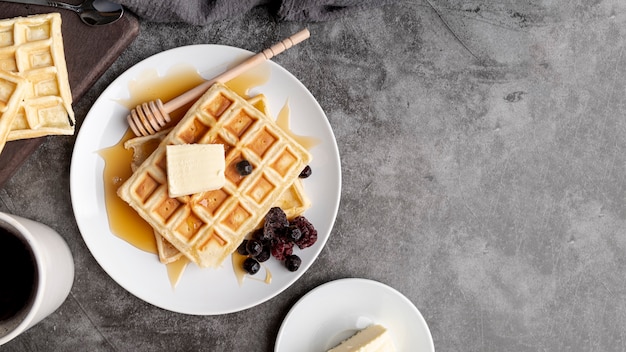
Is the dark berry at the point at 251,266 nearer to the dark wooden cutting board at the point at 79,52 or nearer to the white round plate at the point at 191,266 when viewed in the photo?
the white round plate at the point at 191,266

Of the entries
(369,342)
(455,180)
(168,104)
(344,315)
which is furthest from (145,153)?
(455,180)

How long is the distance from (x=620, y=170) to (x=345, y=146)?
126 cm

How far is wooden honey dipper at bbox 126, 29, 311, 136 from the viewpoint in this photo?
2.37 meters

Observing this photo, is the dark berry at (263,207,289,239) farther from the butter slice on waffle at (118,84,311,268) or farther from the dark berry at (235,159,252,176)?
the dark berry at (235,159,252,176)

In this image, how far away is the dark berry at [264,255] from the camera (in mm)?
2418

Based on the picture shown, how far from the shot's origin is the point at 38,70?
7.12ft

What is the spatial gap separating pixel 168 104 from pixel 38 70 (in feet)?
1.59

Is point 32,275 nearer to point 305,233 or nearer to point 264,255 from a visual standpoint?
point 264,255

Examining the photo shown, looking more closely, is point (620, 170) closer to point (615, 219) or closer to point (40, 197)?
point (615, 219)

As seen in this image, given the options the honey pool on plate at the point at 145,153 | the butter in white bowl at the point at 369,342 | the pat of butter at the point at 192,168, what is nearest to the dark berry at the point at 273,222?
the honey pool on plate at the point at 145,153

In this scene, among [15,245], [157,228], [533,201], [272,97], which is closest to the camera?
[15,245]

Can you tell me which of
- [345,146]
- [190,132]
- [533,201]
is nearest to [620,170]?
[533,201]

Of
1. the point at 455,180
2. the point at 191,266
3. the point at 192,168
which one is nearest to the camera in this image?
the point at 192,168

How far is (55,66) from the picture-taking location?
2195mm
